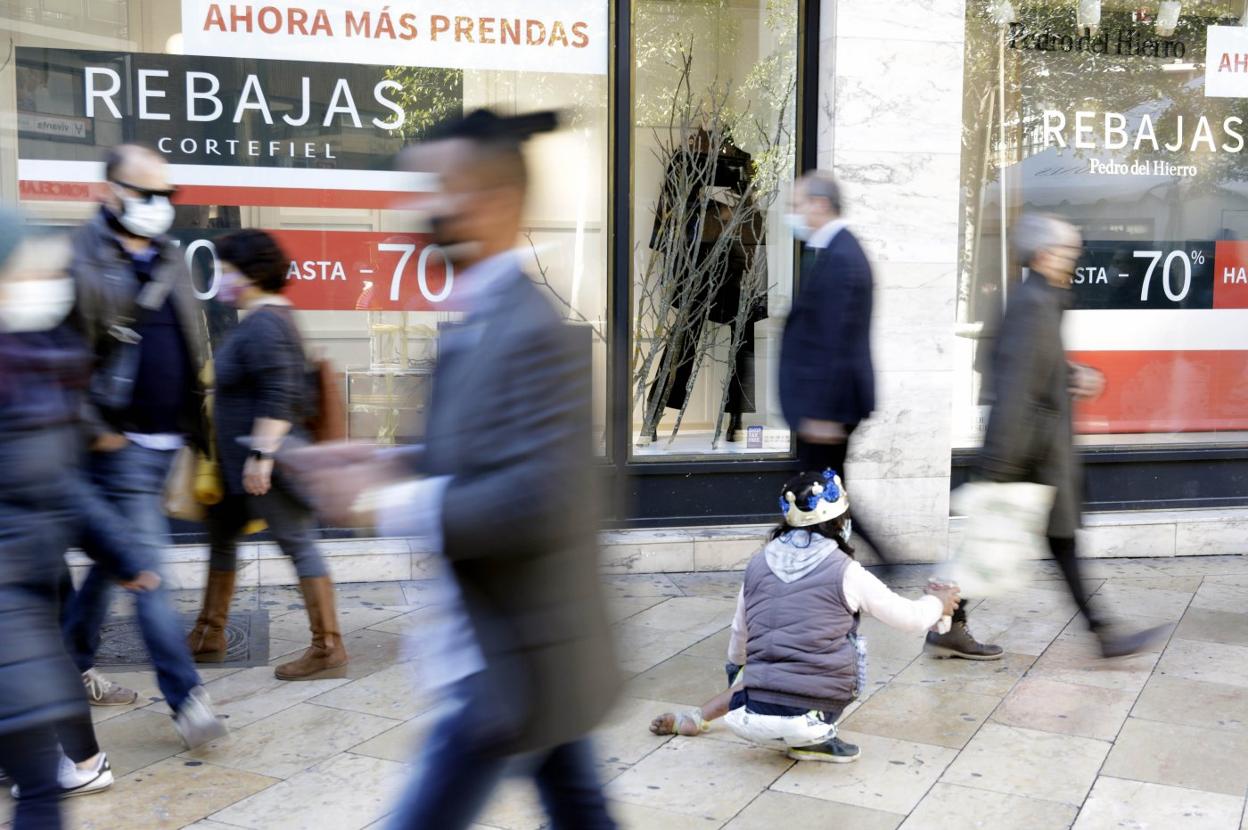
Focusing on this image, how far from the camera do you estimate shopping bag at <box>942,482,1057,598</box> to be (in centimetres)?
504

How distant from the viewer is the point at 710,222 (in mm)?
7852

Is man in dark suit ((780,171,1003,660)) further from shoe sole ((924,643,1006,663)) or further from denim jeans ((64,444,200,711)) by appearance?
denim jeans ((64,444,200,711))

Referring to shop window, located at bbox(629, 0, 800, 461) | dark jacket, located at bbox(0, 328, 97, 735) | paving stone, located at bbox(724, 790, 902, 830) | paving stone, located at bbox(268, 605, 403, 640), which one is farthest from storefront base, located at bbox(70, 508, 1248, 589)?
dark jacket, located at bbox(0, 328, 97, 735)

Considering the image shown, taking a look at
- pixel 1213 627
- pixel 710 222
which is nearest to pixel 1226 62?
pixel 710 222

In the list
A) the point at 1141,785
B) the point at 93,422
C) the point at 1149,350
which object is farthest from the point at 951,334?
the point at 93,422

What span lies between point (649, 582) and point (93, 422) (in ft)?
11.7

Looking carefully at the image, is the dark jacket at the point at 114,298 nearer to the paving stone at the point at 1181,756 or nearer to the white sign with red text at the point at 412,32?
the white sign with red text at the point at 412,32

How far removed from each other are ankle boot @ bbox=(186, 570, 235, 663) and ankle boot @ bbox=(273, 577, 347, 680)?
300 millimetres

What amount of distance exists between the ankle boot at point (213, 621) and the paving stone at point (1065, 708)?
122 inches

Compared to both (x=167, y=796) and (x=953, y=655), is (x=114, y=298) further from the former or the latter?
(x=953, y=655)

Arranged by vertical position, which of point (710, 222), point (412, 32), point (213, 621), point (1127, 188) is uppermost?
point (412, 32)

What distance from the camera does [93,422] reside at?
4.24 metres

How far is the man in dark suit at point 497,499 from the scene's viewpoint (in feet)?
7.31

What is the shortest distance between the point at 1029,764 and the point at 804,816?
951 mm
